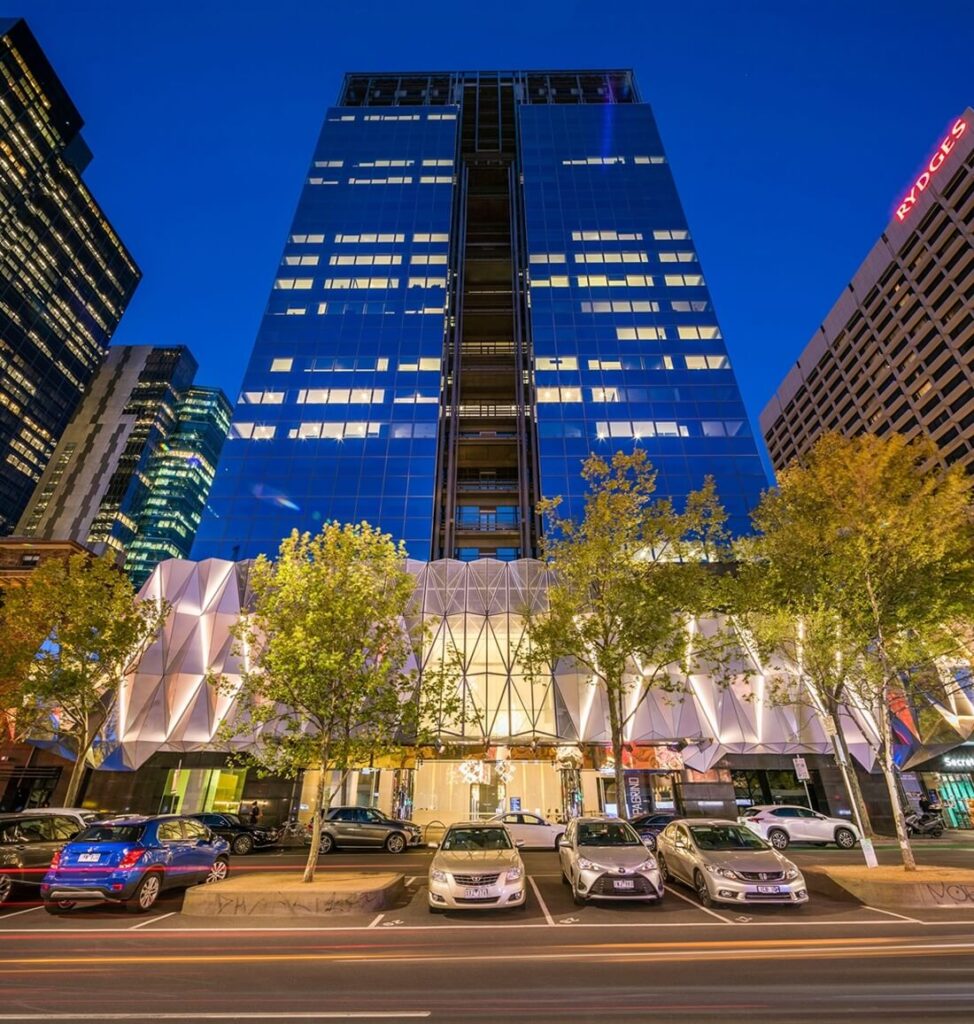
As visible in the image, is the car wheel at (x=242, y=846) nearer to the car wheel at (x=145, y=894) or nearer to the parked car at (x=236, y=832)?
the parked car at (x=236, y=832)

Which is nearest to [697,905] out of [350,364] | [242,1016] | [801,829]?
[242,1016]

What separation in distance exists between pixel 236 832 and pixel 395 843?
5.95m

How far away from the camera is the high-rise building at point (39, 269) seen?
106 m

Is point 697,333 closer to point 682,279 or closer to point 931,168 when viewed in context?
point 682,279

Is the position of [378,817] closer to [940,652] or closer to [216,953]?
[216,953]

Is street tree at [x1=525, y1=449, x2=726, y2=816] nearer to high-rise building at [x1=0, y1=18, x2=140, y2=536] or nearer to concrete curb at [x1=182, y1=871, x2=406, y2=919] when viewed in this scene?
concrete curb at [x1=182, y1=871, x2=406, y2=919]

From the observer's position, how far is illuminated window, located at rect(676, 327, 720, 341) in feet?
158

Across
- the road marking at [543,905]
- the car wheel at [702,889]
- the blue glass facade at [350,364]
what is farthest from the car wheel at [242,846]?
the blue glass facade at [350,364]

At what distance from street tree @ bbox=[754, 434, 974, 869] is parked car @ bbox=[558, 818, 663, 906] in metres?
7.77

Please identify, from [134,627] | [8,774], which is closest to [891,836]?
[134,627]

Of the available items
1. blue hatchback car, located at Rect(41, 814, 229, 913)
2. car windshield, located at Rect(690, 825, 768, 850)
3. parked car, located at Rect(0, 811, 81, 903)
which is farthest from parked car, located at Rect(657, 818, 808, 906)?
parked car, located at Rect(0, 811, 81, 903)

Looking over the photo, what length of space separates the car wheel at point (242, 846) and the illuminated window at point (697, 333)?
47.8 meters

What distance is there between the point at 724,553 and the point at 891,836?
15128 mm

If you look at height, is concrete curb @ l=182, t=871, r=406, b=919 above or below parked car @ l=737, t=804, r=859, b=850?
below
